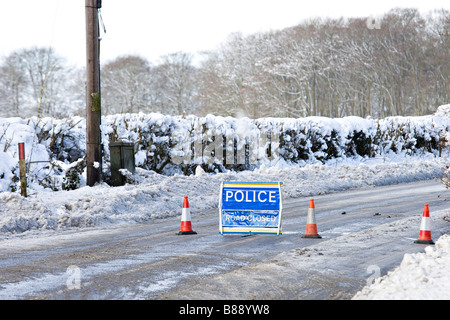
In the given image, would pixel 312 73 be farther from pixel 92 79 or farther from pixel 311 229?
pixel 311 229

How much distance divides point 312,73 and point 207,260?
5704 centimetres

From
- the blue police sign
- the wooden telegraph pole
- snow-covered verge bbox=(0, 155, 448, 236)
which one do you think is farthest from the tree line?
the blue police sign

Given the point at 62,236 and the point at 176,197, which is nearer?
the point at 62,236

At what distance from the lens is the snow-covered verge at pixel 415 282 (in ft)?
17.8

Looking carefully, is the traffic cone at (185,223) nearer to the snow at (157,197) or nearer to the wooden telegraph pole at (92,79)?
the snow at (157,197)

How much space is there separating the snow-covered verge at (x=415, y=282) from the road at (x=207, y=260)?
360 millimetres

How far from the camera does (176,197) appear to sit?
14664mm

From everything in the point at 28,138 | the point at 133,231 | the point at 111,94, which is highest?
the point at 111,94

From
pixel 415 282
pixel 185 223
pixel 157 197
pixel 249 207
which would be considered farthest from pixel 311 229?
pixel 157 197

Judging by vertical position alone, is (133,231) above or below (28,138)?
below
